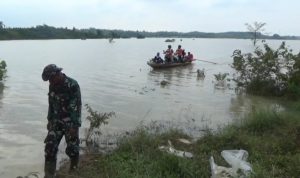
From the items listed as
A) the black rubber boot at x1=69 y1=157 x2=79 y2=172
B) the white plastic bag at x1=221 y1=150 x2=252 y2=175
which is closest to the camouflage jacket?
the black rubber boot at x1=69 y1=157 x2=79 y2=172

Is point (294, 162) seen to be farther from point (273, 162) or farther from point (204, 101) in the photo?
point (204, 101)

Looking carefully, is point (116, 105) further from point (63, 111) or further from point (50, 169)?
point (63, 111)

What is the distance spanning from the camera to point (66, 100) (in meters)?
6.56

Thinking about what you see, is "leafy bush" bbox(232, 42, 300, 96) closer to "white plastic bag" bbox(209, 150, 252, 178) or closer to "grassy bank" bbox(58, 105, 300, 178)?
"grassy bank" bbox(58, 105, 300, 178)

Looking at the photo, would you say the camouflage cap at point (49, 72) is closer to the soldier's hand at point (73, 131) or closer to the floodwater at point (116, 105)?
the soldier's hand at point (73, 131)

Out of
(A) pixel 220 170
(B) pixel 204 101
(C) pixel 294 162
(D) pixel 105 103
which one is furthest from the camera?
(B) pixel 204 101

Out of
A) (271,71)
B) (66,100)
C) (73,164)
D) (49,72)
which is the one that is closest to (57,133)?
(66,100)

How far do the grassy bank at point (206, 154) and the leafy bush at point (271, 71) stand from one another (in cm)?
747

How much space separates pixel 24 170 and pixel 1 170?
15.1 inches

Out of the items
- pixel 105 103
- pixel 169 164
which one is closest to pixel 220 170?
pixel 169 164

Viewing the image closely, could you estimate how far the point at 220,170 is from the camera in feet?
20.1

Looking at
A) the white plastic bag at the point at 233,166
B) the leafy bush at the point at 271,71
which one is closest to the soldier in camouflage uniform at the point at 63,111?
the white plastic bag at the point at 233,166

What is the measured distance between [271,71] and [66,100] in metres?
12.5

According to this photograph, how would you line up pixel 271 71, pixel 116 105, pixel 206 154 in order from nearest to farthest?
pixel 206 154
pixel 116 105
pixel 271 71
